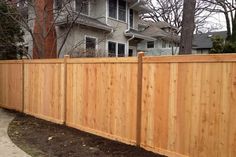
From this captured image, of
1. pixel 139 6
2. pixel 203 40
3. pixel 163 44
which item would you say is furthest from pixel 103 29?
pixel 203 40

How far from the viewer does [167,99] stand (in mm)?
5766

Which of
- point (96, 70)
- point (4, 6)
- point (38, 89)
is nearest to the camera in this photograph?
point (96, 70)

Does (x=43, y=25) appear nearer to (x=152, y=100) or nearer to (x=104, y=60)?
(x=104, y=60)

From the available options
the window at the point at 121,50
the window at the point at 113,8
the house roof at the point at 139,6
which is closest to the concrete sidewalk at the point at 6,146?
the window at the point at 113,8

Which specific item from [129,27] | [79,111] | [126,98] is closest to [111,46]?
[129,27]

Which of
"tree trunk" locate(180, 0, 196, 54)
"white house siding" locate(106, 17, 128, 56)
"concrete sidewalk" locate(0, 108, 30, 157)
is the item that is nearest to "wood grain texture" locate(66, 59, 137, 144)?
"concrete sidewalk" locate(0, 108, 30, 157)

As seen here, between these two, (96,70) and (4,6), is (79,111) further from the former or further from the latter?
(4,6)

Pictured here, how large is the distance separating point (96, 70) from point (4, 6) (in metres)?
8.57

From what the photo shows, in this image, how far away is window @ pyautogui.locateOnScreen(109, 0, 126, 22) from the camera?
21.2 m

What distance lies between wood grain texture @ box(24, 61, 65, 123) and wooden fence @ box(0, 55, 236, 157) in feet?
0.09

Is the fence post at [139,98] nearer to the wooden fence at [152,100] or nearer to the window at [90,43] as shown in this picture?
the wooden fence at [152,100]

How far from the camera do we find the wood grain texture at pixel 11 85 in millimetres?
10969

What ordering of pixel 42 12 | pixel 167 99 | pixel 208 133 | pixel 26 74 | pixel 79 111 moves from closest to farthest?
pixel 208 133 < pixel 167 99 < pixel 79 111 < pixel 26 74 < pixel 42 12

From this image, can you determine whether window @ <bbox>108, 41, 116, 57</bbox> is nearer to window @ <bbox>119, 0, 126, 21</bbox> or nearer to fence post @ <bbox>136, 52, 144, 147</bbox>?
window @ <bbox>119, 0, 126, 21</bbox>
